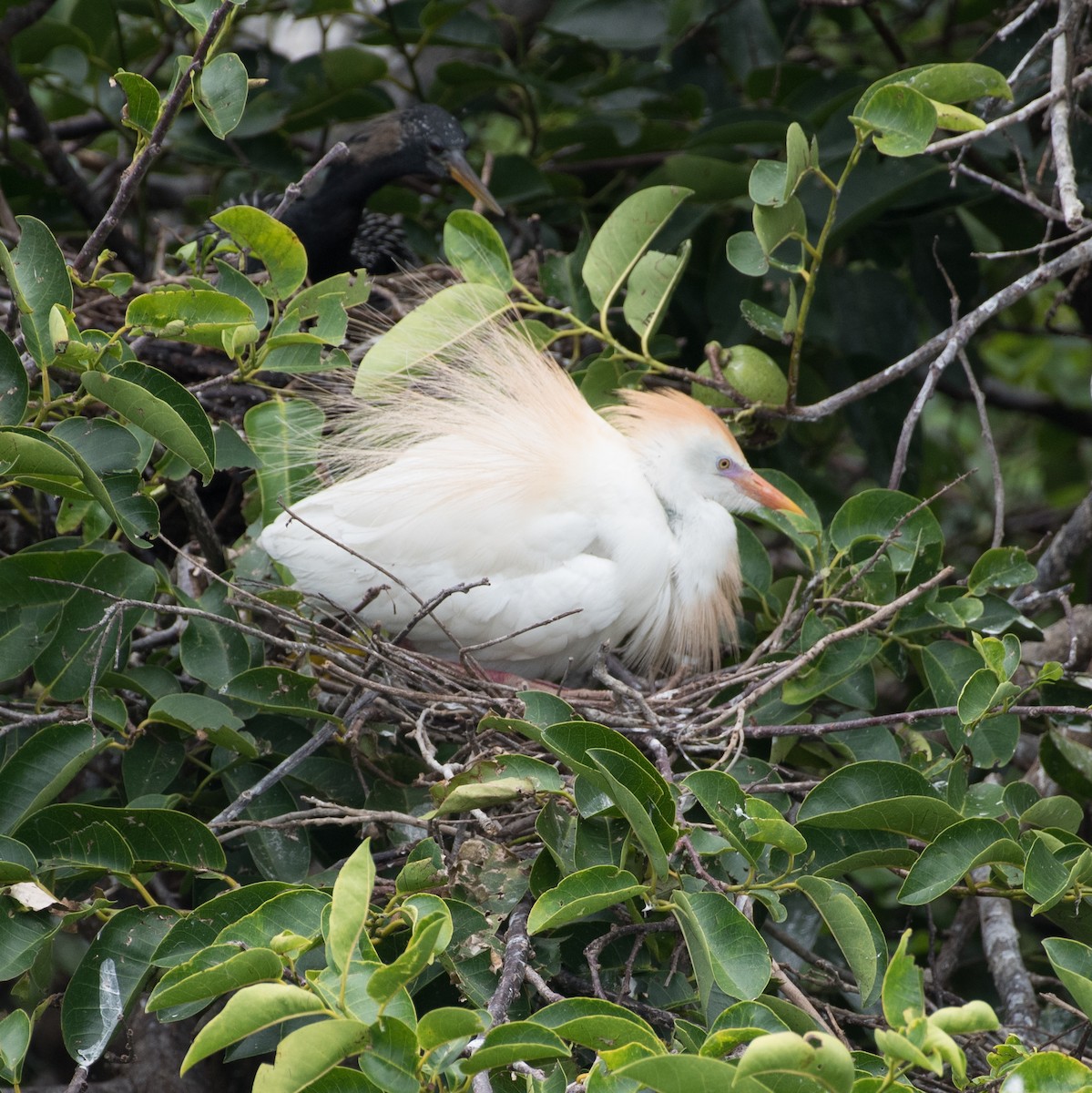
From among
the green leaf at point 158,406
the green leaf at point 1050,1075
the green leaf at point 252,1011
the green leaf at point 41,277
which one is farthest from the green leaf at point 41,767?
the green leaf at point 1050,1075

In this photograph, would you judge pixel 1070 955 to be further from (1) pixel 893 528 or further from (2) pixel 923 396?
(2) pixel 923 396

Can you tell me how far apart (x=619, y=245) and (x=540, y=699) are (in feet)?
3.70

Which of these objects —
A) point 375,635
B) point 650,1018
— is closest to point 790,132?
point 375,635

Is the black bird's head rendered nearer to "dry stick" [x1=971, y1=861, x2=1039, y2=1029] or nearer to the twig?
the twig

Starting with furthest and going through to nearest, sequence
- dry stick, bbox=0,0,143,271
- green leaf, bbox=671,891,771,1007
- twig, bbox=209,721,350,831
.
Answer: dry stick, bbox=0,0,143,271 < twig, bbox=209,721,350,831 < green leaf, bbox=671,891,771,1007

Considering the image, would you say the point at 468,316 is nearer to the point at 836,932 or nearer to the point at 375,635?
the point at 375,635

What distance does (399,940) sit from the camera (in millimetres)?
1656

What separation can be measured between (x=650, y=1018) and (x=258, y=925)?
0.57m

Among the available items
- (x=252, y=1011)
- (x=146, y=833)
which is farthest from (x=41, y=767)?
(x=252, y=1011)

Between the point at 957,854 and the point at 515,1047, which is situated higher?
the point at 515,1047

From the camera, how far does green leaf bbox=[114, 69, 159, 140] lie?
5.52ft

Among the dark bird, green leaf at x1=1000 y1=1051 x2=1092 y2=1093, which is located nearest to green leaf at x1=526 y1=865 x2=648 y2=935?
green leaf at x1=1000 y1=1051 x2=1092 y2=1093

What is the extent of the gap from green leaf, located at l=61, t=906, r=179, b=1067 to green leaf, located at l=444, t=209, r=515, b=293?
4.54ft

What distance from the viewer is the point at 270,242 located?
1902 millimetres
